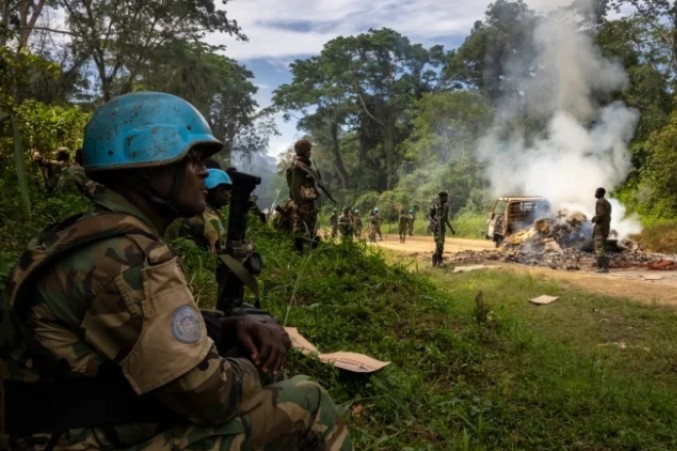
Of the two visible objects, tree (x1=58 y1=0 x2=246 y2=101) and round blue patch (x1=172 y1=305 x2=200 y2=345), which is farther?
tree (x1=58 y1=0 x2=246 y2=101)

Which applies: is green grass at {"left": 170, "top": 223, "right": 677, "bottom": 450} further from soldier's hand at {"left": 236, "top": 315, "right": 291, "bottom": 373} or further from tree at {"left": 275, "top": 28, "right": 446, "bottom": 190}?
tree at {"left": 275, "top": 28, "right": 446, "bottom": 190}

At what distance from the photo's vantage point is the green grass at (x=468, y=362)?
11.2ft

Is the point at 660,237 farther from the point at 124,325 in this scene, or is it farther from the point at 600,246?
the point at 124,325

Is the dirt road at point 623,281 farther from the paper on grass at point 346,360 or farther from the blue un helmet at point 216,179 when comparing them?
the blue un helmet at point 216,179

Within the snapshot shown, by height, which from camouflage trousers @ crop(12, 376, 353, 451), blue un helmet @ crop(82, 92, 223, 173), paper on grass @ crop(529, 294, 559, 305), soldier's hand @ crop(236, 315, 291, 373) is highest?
blue un helmet @ crop(82, 92, 223, 173)

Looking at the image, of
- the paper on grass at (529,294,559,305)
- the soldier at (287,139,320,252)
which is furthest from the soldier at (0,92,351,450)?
the paper on grass at (529,294,559,305)

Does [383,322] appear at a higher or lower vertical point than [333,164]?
lower

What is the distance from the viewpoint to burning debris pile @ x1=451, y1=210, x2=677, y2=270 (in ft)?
41.7

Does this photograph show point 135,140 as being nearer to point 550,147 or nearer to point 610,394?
point 610,394

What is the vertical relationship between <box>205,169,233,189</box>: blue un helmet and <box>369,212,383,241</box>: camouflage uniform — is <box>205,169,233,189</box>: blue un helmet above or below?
above

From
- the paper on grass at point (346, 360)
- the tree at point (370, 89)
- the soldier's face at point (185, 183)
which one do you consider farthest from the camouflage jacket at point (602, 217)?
the tree at point (370, 89)

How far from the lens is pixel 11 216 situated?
21.0 feet

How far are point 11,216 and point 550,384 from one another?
228 inches

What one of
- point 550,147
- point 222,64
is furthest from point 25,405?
point 222,64
